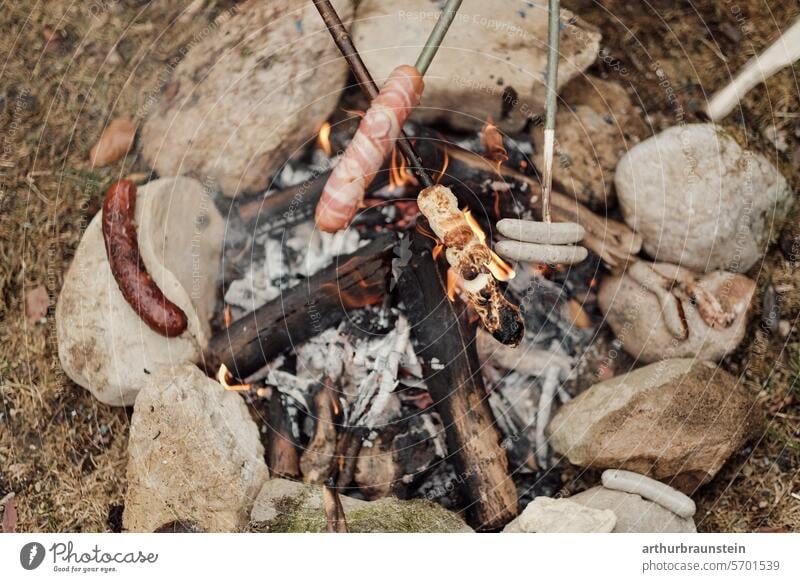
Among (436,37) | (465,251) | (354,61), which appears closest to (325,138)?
(354,61)

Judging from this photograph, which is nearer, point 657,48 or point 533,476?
point 533,476

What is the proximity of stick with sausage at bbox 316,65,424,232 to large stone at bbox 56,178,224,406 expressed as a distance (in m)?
0.27

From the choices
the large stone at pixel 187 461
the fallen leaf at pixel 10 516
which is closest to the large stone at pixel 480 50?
the large stone at pixel 187 461

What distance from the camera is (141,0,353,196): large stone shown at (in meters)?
1.21

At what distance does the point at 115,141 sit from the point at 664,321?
1.00 metres

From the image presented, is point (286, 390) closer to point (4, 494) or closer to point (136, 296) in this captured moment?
point (136, 296)

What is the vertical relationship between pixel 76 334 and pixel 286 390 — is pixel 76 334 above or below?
above

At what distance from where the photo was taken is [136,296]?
1.10 metres

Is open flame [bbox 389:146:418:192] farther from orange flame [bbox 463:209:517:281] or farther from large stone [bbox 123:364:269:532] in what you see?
large stone [bbox 123:364:269:532]

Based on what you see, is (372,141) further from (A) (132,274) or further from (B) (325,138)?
(A) (132,274)

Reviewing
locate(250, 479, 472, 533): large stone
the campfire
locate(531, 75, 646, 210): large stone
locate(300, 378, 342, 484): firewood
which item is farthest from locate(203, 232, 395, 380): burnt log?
locate(531, 75, 646, 210): large stone

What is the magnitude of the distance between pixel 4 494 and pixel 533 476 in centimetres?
89

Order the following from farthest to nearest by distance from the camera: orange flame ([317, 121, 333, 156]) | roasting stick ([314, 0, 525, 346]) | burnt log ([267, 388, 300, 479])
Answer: orange flame ([317, 121, 333, 156])
burnt log ([267, 388, 300, 479])
roasting stick ([314, 0, 525, 346])
